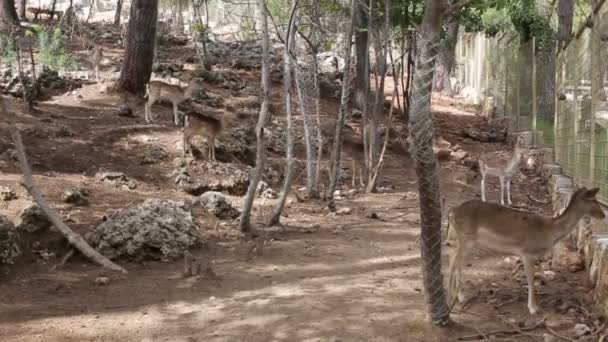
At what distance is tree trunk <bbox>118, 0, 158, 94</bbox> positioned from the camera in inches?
613

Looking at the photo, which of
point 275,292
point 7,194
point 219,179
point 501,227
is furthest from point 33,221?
point 501,227

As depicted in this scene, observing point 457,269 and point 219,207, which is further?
point 219,207

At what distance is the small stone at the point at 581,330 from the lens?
17.6 feet

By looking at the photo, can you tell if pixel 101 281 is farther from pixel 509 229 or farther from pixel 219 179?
pixel 219 179

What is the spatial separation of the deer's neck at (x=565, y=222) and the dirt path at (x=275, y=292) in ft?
1.75

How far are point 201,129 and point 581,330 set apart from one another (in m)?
8.37

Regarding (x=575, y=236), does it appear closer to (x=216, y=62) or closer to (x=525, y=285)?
(x=525, y=285)

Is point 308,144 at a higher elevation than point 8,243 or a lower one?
higher

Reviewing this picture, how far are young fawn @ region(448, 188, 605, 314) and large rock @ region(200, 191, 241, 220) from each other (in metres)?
3.96

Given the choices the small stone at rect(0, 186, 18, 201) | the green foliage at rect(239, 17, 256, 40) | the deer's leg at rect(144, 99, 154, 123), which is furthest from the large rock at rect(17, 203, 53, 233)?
the deer's leg at rect(144, 99, 154, 123)

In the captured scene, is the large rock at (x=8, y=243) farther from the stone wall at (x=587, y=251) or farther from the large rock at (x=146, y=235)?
the stone wall at (x=587, y=251)

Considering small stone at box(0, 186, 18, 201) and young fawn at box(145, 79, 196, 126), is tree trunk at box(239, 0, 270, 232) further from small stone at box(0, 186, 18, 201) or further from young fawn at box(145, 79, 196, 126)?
young fawn at box(145, 79, 196, 126)

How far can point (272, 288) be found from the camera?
6.77 m

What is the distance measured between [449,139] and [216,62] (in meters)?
7.60
